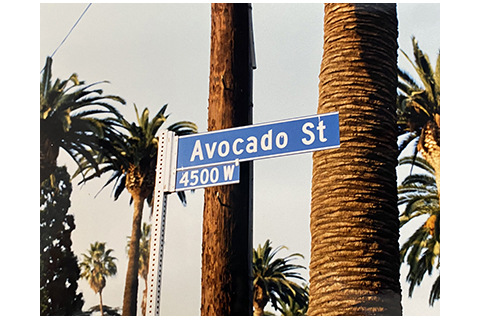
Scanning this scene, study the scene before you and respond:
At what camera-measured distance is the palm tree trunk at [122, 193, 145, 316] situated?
75.5ft

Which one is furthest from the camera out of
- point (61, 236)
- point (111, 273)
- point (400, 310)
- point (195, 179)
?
point (111, 273)

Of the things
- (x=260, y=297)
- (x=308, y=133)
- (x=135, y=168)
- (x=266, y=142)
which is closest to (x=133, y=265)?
(x=135, y=168)

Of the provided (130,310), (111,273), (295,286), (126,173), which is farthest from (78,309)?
(295,286)

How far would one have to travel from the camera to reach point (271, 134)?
3.47 metres

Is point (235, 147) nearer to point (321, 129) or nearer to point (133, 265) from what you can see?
point (321, 129)

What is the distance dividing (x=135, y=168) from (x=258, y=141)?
69.3 ft

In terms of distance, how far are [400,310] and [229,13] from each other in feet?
9.49

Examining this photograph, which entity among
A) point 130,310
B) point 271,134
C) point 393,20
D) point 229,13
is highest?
point 393,20

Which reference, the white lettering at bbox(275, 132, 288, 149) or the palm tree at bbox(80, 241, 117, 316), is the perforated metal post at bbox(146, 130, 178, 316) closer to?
the white lettering at bbox(275, 132, 288, 149)

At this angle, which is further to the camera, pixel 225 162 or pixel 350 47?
pixel 350 47

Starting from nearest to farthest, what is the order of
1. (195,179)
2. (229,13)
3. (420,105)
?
(195,179) → (229,13) → (420,105)

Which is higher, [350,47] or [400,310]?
[350,47]

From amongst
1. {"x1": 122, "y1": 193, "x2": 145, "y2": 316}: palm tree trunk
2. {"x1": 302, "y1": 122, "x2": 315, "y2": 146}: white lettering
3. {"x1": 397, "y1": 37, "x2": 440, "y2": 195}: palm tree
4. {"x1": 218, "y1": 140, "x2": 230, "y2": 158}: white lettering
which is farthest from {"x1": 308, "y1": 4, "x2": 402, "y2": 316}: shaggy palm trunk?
{"x1": 122, "y1": 193, "x2": 145, "y2": 316}: palm tree trunk

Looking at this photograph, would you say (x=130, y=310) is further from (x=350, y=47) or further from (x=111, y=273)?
(x=350, y=47)
